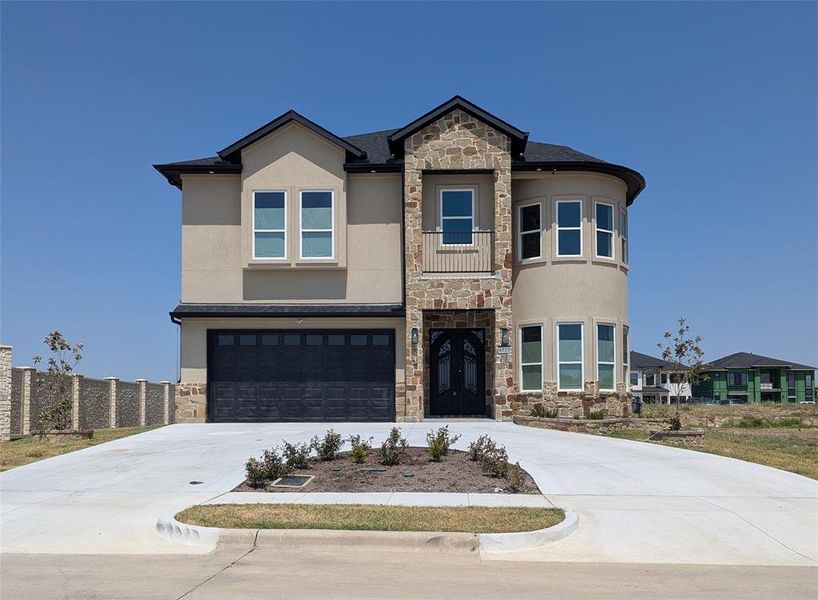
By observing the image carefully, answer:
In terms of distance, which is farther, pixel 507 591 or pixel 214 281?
pixel 214 281

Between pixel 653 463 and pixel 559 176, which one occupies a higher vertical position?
pixel 559 176

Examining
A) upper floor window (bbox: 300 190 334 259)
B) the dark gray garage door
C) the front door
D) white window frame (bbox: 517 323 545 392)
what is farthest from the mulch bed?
upper floor window (bbox: 300 190 334 259)

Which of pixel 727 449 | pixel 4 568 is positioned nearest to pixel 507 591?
pixel 4 568

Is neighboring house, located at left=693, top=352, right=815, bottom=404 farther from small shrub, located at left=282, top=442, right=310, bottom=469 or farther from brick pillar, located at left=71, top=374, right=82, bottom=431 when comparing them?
small shrub, located at left=282, top=442, right=310, bottom=469

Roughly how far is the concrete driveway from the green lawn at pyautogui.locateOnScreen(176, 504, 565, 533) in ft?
1.76

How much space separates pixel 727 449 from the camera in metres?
17.6

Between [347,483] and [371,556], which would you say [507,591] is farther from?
[347,483]

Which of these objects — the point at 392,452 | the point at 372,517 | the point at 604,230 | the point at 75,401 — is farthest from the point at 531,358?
the point at 75,401

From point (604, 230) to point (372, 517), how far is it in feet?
48.8

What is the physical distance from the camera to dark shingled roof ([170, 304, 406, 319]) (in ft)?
72.9

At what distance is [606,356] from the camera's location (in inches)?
892

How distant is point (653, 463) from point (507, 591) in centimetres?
827

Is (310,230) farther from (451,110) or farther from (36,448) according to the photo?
(36,448)

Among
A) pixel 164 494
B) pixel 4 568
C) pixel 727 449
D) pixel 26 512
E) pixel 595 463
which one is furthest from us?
pixel 727 449
